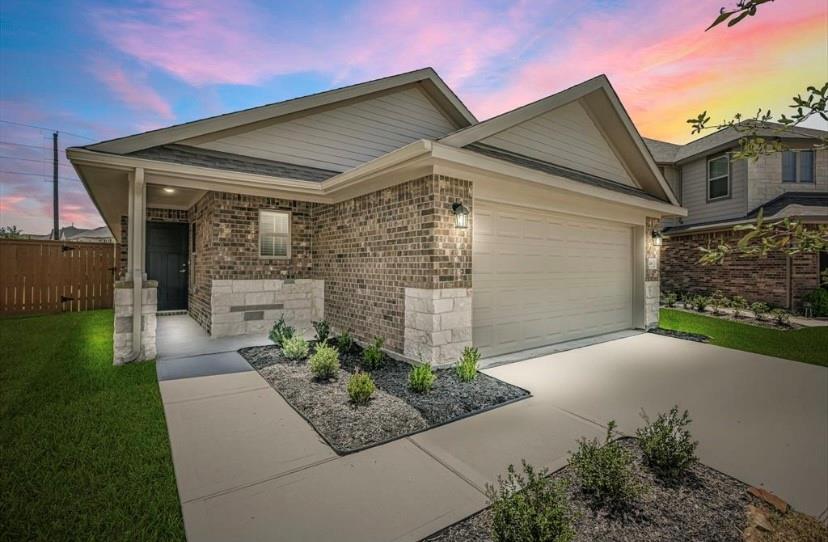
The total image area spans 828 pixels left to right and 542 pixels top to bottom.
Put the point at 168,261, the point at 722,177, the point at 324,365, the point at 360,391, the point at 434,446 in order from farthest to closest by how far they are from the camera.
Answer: the point at 722,177
the point at 168,261
the point at 324,365
the point at 360,391
the point at 434,446

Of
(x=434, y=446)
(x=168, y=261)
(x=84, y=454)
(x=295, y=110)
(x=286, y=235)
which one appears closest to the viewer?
(x=84, y=454)

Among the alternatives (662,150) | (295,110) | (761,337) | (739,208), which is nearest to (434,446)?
(295,110)

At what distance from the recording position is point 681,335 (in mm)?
8305

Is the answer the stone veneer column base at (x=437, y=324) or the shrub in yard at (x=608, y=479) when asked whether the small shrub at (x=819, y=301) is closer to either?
the stone veneer column base at (x=437, y=324)

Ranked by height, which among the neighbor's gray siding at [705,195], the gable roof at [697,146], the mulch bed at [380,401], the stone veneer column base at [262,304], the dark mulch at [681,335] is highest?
the gable roof at [697,146]

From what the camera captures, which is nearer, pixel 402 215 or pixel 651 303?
pixel 402 215

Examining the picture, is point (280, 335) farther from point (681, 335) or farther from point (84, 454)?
point (681, 335)

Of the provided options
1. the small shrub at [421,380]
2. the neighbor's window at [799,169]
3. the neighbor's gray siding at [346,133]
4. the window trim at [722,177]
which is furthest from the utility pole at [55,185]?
the neighbor's window at [799,169]

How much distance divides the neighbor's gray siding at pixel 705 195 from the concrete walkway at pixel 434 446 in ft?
32.8

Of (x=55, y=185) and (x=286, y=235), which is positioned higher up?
(x=55, y=185)

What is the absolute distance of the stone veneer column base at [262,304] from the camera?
741cm

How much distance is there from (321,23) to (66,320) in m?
9.84

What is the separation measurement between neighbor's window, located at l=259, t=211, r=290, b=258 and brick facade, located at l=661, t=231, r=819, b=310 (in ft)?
37.1

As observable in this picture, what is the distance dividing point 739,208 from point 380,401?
15.4 meters
